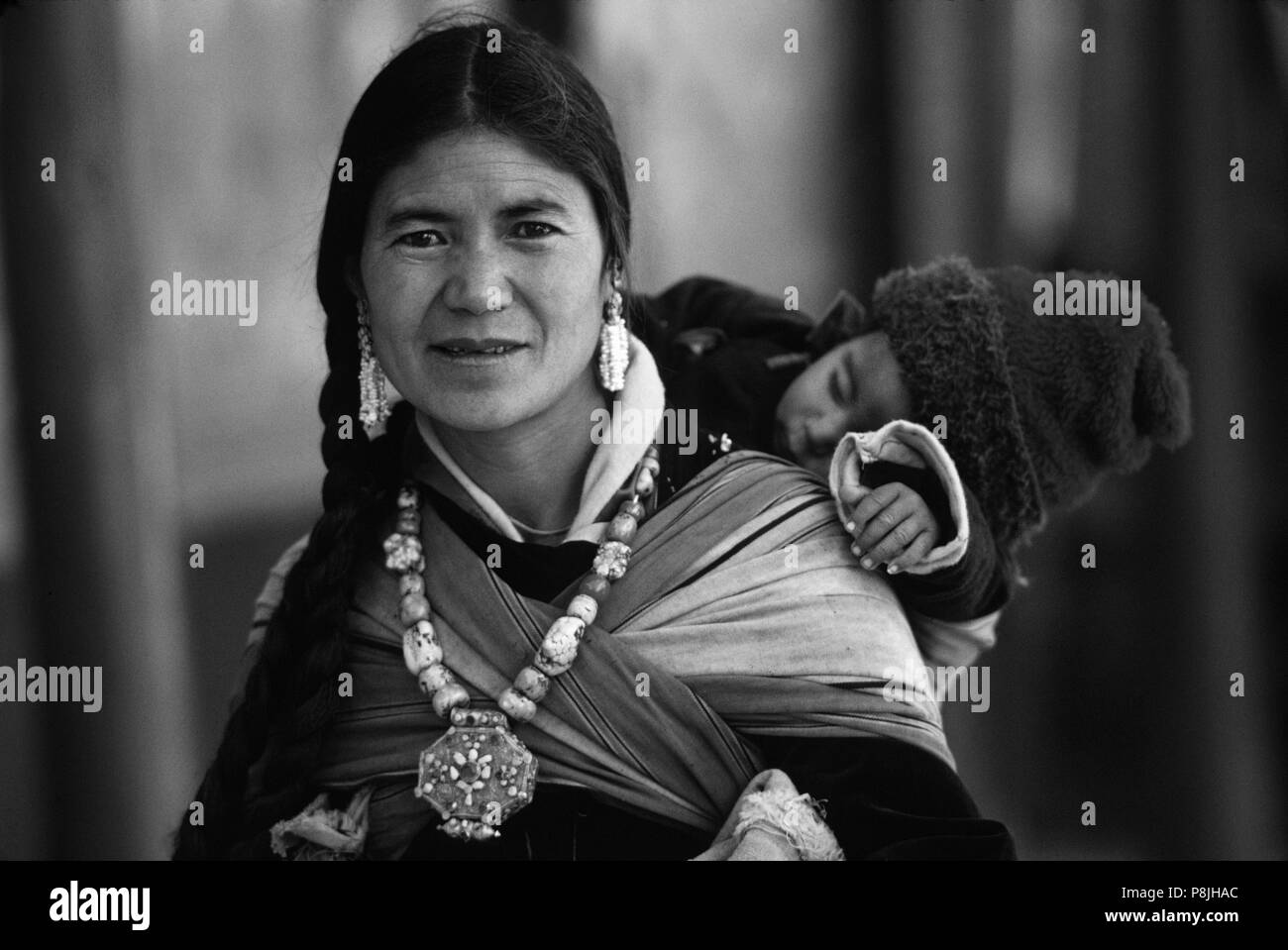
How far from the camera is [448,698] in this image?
5.04 feet

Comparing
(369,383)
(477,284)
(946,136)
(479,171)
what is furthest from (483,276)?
(946,136)

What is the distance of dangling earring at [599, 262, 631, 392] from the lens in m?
1.61

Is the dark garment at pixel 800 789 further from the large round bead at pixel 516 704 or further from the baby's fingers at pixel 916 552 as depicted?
the baby's fingers at pixel 916 552

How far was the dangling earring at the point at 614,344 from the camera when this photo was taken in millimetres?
1606

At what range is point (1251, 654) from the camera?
6.08 feet

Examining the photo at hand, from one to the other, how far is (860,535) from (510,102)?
686 mm

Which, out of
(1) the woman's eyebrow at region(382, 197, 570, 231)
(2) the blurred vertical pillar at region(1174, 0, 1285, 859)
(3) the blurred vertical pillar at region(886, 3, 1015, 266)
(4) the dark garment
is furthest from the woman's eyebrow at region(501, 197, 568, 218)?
(2) the blurred vertical pillar at region(1174, 0, 1285, 859)

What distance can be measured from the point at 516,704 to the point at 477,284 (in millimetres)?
511

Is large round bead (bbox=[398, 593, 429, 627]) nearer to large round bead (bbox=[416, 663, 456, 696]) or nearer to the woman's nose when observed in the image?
large round bead (bbox=[416, 663, 456, 696])
